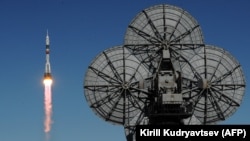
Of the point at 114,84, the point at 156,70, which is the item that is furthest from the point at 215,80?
the point at 114,84

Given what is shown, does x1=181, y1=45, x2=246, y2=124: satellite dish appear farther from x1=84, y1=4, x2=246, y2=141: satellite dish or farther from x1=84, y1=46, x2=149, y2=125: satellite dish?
x1=84, y1=46, x2=149, y2=125: satellite dish

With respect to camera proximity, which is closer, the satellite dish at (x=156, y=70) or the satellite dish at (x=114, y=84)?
the satellite dish at (x=114, y=84)

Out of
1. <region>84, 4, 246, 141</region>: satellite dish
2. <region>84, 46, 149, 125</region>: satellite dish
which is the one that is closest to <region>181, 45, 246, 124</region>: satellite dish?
<region>84, 4, 246, 141</region>: satellite dish

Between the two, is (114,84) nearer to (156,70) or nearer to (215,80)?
(156,70)

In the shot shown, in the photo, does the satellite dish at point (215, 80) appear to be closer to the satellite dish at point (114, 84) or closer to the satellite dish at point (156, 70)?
the satellite dish at point (156, 70)

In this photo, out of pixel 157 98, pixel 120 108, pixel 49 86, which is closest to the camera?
pixel 157 98

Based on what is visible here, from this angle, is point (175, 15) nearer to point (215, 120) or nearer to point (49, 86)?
point (215, 120)

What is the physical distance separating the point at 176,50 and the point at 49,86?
107ft

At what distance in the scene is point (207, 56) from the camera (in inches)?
4496

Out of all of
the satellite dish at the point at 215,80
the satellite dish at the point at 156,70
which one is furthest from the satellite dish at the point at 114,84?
the satellite dish at the point at 215,80

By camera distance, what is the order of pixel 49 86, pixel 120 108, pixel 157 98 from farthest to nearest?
pixel 49 86, pixel 120 108, pixel 157 98

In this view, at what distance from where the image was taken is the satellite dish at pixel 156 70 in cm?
11131

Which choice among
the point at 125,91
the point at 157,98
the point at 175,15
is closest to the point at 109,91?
the point at 125,91

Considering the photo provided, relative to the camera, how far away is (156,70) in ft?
359
